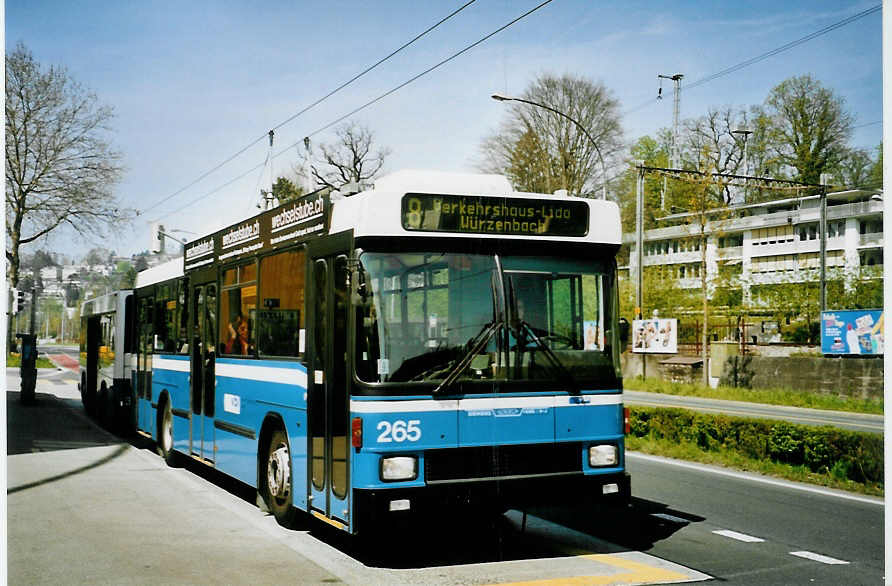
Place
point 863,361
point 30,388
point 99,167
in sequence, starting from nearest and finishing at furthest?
point 99,167
point 30,388
point 863,361

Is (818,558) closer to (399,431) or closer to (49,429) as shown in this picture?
(399,431)

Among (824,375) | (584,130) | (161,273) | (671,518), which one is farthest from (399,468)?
(824,375)

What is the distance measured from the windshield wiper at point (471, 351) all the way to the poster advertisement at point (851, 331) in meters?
23.2

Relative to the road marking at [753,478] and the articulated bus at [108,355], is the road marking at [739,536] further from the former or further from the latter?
the articulated bus at [108,355]

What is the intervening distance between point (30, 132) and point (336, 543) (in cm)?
876

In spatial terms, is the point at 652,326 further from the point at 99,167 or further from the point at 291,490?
the point at 291,490

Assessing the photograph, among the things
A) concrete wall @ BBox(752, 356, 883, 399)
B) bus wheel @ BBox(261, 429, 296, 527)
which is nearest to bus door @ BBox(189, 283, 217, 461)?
bus wheel @ BBox(261, 429, 296, 527)

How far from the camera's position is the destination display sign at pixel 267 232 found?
28.1 feet

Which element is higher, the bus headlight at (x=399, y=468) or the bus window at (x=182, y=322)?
the bus window at (x=182, y=322)

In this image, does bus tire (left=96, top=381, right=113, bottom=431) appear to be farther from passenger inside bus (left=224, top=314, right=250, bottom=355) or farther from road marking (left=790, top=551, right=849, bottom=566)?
road marking (left=790, top=551, right=849, bottom=566)

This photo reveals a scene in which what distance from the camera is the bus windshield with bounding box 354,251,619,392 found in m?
7.36

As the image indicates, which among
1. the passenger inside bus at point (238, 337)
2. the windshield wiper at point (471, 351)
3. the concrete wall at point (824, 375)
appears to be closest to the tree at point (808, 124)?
the windshield wiper at point (471, 351)

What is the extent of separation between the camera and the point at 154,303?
14930 mm

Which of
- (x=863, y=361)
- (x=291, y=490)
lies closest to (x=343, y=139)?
(x=291, y=490)
